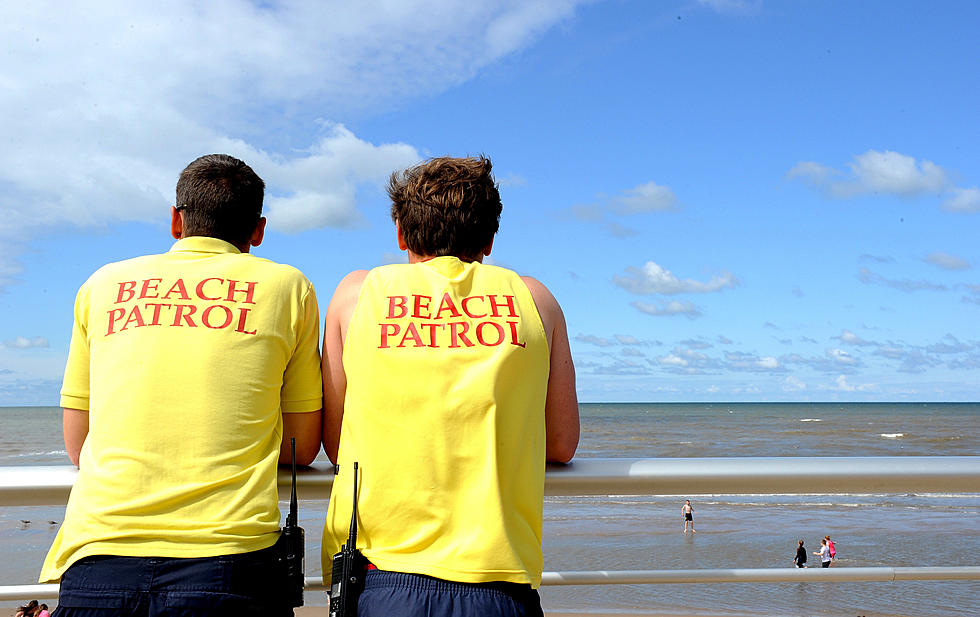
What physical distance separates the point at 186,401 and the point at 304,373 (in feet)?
0.84

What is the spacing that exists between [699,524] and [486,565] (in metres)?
14.6

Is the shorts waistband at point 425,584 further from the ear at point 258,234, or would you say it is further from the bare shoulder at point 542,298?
the ear at point 258,234

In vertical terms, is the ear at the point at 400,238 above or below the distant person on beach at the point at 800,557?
above

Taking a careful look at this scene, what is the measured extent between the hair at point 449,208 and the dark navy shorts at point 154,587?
2.38ft

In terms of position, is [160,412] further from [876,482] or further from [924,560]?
[924,560]

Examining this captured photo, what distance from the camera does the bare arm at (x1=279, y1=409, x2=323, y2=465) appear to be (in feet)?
5.49

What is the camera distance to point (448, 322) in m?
1.48

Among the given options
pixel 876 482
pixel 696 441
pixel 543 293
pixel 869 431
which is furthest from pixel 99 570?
pixel 869 431

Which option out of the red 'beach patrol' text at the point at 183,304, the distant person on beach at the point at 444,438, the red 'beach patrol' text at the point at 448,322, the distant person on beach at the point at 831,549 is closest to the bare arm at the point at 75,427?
the red 'beach patrol' text at the point at 183,304

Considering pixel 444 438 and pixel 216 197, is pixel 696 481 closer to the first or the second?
pixel 444 438

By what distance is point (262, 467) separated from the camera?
1.53m

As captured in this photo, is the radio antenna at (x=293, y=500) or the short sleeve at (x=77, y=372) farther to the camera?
the short sleeve at (x=77, y=372)

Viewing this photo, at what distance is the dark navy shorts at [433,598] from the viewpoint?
137cm

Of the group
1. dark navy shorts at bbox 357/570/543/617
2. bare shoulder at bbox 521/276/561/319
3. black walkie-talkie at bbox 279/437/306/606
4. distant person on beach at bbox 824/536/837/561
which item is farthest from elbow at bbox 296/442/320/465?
distant person on beach at bbox 824/536/837/561
